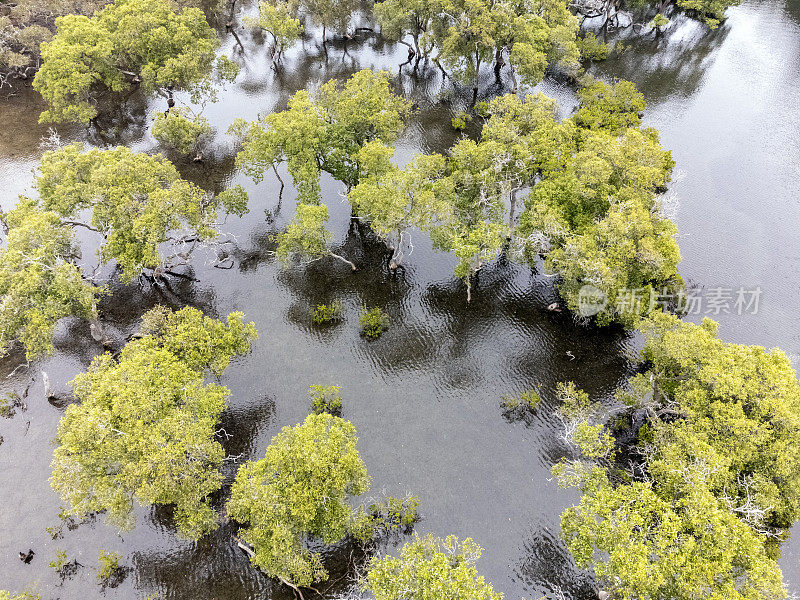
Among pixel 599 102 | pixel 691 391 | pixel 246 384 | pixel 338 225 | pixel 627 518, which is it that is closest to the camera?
pixel 627 518

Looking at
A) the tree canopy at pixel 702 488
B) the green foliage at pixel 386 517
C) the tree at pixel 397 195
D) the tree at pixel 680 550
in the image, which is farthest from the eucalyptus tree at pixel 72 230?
the tree at pixel 680 550

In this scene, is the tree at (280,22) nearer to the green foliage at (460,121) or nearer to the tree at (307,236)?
the green foliage at (460,121)

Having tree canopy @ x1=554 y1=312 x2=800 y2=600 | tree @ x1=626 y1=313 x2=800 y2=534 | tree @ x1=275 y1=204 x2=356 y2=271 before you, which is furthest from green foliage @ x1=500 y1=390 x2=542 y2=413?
tree @ x1=275 y1=204 x2=356 y2=271

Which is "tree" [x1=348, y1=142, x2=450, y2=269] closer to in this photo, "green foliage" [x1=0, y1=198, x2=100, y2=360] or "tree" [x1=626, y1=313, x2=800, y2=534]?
"tree" [x1=626, y1=313, x2=800, y2=534]

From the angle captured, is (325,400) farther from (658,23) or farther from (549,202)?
(658,23)

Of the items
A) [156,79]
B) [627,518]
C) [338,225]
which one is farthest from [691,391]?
[156,79]

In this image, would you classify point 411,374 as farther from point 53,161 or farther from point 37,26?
point 37,26
